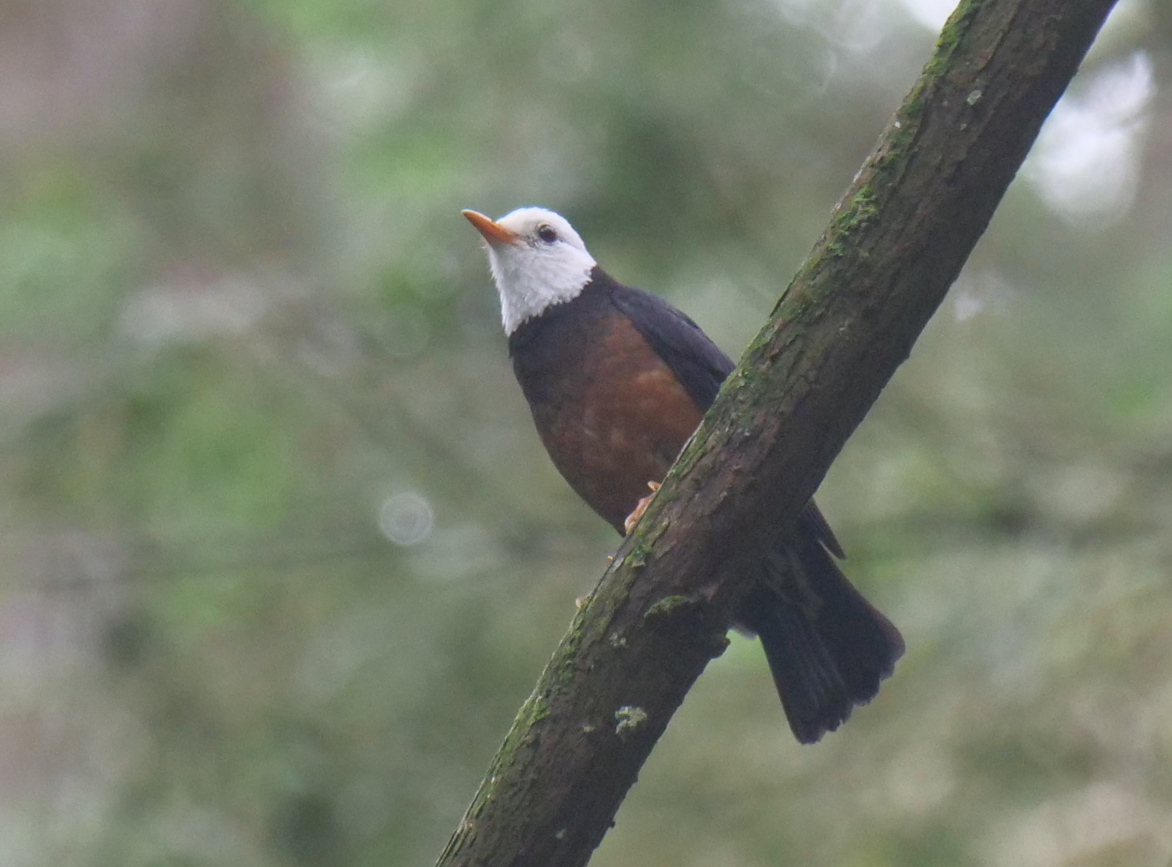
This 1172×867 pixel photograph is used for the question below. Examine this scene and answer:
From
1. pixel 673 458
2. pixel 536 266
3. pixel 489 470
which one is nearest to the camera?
pixel 673 458

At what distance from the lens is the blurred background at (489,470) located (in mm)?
5504

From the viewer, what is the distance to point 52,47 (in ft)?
30.5

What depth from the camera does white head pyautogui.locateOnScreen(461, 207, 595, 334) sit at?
4.66 meters

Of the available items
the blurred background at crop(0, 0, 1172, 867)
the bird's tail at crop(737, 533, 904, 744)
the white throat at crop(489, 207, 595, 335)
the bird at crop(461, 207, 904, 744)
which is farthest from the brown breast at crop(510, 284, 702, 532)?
the blurred background at crop(0, 0, 1172, 867)

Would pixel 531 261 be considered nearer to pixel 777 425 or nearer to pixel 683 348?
pixel 683 348

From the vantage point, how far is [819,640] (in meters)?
4.11

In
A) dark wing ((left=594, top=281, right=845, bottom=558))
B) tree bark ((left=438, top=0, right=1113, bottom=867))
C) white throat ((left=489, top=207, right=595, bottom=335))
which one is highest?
white throat ((left=489, top=207, right=595, bottom=335))

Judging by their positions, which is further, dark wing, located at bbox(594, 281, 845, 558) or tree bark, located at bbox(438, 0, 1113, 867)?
dark wing, located at bbox(594, 281, 845, 558)

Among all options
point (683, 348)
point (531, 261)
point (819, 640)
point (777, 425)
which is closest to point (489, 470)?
point (531, 261)

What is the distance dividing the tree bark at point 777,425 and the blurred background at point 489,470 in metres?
2.72

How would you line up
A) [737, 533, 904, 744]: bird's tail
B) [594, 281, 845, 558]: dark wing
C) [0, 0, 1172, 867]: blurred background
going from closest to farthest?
[737, 533, 904, 744]: bird's tail → [594, 281, 845, 558]: dark wing → [0, 0, 1172, 867]: blurred background

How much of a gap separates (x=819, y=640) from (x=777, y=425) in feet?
4.90

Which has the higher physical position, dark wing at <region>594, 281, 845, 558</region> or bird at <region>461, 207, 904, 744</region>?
dark wing at <region>594, 281, 845, 558</region>

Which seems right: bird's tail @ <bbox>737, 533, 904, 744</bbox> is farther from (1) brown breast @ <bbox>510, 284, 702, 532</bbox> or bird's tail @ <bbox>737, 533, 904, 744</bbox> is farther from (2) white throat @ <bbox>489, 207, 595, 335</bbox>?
(2) white throat @ <bbox>489, 207, 595, 335</bbox>
